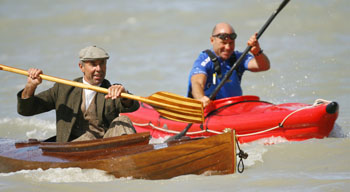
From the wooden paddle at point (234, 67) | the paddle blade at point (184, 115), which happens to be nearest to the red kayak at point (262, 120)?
the wooden paddle at point (234, 67)

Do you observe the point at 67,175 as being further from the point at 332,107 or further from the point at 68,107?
the point at 332,107

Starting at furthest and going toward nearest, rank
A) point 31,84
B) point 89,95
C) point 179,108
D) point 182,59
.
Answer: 1. point 182,59
2. point 89,95
3. point 179,108
4. point 31,84

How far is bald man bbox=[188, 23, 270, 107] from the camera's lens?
23.4 ft

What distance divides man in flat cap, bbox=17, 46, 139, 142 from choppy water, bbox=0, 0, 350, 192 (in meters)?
0.56

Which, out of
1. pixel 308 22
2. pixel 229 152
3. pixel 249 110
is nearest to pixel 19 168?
pixel 229 152

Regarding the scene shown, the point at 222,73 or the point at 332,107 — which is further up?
the point at 222,73

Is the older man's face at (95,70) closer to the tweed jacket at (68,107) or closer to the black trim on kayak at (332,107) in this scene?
the tweed jacket at (68,107)

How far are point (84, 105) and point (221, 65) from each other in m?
2.29

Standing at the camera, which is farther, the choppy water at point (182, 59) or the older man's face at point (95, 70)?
the older man's face at point (95, 70)

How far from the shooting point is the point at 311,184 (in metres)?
4.81

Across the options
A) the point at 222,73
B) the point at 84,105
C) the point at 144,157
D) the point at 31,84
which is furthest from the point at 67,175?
the point at 222,73

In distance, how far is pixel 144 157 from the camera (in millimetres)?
4688

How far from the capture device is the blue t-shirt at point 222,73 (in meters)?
7.21

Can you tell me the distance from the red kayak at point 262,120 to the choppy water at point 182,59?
0.15 m
